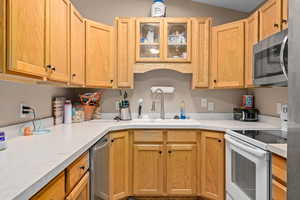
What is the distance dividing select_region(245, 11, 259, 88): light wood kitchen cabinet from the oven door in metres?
0.73

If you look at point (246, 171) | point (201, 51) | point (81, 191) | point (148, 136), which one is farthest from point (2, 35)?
Answer: point (201, 51)

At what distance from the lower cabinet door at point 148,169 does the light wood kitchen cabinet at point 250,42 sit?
3.95 feet

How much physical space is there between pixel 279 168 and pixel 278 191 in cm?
14

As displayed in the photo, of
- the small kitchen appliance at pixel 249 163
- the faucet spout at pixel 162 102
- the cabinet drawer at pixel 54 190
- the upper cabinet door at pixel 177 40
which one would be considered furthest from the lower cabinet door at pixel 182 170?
the cabinet drawer at pixel 54 190

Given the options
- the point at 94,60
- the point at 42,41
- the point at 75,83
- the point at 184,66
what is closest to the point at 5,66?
the point at 42,41

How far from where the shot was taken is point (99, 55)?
2.57 metres

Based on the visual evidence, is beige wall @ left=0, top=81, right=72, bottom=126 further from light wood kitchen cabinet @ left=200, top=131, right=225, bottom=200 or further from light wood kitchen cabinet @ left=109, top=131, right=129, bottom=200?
light wood kitchen cabinet @ left=200, top=131, right=225, bottom=200

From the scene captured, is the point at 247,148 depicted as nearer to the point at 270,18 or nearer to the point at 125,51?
the point at 270,18

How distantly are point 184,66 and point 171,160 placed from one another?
44.9 inches

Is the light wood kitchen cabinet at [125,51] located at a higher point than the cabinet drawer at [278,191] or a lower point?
higher

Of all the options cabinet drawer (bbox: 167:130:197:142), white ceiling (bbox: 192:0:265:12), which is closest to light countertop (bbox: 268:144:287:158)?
cabinet drawer (bbox: 167:130:197:142)

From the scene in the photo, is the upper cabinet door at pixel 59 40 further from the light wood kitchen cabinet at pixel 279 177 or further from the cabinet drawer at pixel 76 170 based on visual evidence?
the light wood kitchen cabinet at pixel 279 177

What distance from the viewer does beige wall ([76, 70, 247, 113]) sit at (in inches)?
117

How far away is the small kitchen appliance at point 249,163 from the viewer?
4.88 feet
